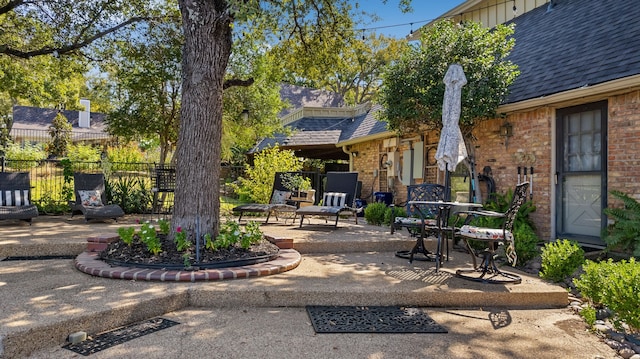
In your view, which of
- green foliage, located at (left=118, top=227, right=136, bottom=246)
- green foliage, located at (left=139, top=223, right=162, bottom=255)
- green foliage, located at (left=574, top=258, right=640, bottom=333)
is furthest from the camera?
green foliage, located at (left=118, top=227, right=136, bottom=246)

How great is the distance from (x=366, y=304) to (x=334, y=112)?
1241 centimetres

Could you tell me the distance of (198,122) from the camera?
4.79 metres

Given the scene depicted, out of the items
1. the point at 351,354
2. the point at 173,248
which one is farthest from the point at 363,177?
the point at 351,354

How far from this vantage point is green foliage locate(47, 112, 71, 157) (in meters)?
19.5

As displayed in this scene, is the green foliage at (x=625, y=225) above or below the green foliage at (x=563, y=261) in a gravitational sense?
above

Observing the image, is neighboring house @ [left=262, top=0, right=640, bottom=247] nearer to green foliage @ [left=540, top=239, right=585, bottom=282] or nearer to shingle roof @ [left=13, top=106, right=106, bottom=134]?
green foliage @ [left=540, top=239, right=585, bottom=282]

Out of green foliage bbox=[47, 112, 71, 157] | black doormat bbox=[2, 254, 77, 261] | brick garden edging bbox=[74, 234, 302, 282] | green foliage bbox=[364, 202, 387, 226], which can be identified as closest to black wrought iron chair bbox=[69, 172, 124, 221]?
black doormat bbox=[2, 254, 77, 261]

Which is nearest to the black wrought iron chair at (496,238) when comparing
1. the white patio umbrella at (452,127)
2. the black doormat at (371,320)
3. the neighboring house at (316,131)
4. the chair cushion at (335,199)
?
the black doormat at (371,320)

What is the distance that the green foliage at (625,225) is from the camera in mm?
4762

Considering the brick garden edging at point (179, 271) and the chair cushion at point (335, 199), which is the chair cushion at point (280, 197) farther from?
the brick garden edging at point (179, 271)

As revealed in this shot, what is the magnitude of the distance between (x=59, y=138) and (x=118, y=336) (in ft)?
65.9

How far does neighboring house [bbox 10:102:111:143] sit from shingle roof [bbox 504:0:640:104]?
23.4m

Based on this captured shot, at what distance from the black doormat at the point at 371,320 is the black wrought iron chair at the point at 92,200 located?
5496 mm

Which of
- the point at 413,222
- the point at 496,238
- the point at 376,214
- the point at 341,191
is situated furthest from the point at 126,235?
the point at 376,214
